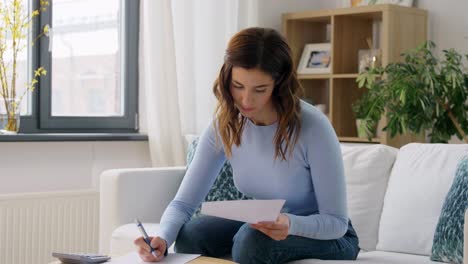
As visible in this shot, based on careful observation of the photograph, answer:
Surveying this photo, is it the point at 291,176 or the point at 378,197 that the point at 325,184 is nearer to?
the point at 291,176

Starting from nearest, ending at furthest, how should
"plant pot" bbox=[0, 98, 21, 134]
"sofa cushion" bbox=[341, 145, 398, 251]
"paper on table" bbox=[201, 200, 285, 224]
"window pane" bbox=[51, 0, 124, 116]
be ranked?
"paper on table" bbox=[201, 200, 285, 224]
"sofa cushion" bbox=[341, 145, 398, 251]
"plant pot" bbox=[0, 98, 21, 134]
"window pane" bbox=[51, 0, 124, 116]

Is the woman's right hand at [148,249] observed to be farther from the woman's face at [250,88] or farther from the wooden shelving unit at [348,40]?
the wooden shelving unit at [348,40]

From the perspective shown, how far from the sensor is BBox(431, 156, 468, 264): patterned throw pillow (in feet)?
7.88

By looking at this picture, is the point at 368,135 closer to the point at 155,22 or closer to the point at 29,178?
the point at 155,22

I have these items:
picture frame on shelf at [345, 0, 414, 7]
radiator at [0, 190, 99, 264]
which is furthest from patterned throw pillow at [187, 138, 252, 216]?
picture frame on shelf at [345, 0, 414, 7]

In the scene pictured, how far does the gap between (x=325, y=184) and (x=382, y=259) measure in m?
0.38

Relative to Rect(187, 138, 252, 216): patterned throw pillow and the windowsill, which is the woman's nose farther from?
the windowsill

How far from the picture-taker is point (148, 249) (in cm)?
205

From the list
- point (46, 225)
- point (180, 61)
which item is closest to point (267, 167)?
point (46, 225)

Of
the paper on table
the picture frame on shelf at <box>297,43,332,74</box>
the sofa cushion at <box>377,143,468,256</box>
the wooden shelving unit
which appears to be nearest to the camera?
the paper on table

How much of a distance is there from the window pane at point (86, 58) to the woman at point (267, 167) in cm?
174

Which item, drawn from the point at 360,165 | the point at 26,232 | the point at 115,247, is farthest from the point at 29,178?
the point at 360,165

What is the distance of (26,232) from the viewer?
11.7 ft

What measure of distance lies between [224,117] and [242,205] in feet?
1.56
